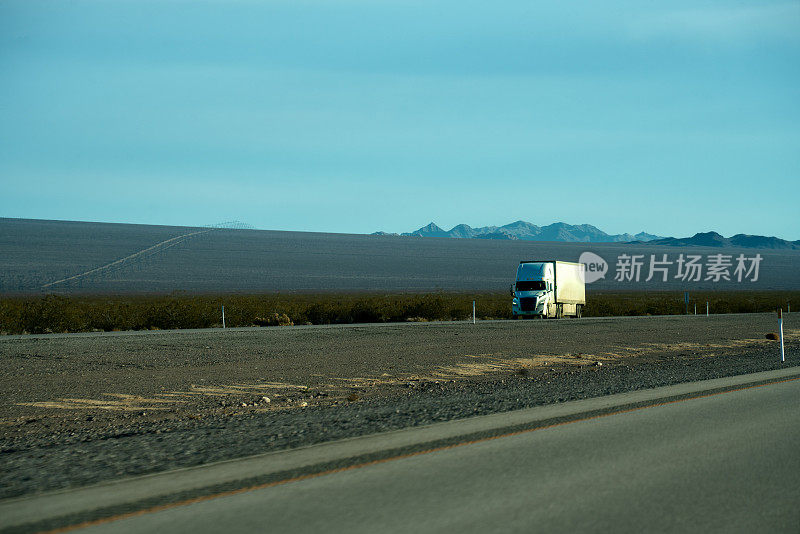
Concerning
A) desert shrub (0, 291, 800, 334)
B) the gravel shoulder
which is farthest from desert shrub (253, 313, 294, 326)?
the gravel shoulder

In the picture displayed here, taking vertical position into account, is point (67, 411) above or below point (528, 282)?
below

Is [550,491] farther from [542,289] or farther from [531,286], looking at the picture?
[531,286]

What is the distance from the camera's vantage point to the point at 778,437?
27.1 feet

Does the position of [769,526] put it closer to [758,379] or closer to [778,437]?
[778,437]

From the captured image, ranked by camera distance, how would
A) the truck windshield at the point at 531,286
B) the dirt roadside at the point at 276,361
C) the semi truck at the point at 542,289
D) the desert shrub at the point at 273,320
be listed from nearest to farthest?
the dirt roadside at the point at 276,361 < the desert shrub at the point at 273,320 < the semi truck at the point at 542,289 < the truck windshield at the point at 531,286

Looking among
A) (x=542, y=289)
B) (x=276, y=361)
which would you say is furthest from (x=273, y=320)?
(x=276, y=361)

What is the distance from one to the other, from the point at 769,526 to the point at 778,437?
3438mm

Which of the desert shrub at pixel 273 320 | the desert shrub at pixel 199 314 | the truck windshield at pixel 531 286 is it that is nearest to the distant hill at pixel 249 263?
the desert shrub at pixel 199 314

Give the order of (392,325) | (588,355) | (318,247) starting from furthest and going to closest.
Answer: (318,247) → (392,325) → (588,355)

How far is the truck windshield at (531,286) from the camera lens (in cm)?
4209

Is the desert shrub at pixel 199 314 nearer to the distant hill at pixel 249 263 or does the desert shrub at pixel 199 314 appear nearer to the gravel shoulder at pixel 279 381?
the gravel shoulder at pixel 279 381

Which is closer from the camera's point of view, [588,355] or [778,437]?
[778,437]

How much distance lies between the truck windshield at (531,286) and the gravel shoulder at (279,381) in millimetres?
7245

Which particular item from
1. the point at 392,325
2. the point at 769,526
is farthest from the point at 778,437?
the point at 392,325
